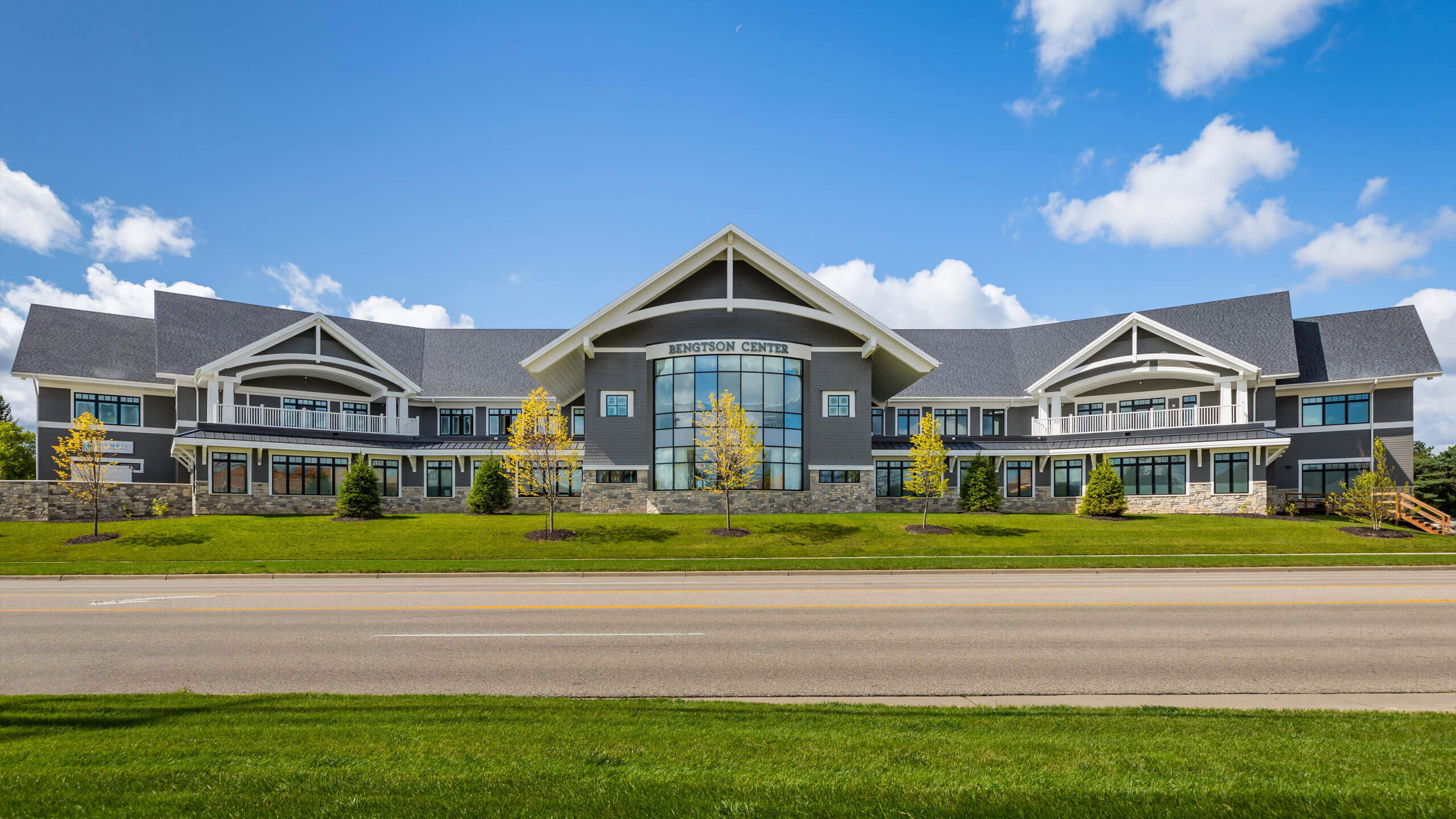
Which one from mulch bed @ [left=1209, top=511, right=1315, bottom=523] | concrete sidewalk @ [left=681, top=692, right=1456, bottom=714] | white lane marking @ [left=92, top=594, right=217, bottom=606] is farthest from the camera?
mulch bed @ [left=1209, top=511, right=1315, bottom=523]

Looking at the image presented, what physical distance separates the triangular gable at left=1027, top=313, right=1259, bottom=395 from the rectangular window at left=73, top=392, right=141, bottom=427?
1957 inches

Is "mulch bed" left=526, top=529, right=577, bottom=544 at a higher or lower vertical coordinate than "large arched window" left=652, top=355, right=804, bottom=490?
lower

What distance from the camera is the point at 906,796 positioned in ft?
15.1

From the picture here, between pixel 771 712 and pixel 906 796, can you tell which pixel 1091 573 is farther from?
pixel 906 796

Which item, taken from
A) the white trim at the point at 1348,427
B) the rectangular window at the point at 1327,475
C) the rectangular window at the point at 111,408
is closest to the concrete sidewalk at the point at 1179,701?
the white trim at the point at 1348,427

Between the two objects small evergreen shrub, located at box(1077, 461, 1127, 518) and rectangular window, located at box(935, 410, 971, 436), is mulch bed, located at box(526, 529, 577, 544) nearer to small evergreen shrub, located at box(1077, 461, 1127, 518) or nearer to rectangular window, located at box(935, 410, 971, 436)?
small evergreen shrub, located at box(1077, 461, 1127, 518)

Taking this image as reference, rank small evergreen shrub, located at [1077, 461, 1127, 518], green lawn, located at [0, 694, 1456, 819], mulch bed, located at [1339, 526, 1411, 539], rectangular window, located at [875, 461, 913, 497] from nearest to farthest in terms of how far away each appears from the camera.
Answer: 1. green lawn, located at [0, 694, 1456, 819]
2. mulch bed, located at [1339, 526, 1411, 539]
3. small evergreen shrub, located at [1077, 461, 1127, 518]
4. rectangular window, located at [875, 461, 913, 497]

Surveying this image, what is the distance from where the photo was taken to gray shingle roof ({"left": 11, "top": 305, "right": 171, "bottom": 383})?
38812mm

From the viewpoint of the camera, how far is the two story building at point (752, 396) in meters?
34.3

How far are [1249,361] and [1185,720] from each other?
1580 inches

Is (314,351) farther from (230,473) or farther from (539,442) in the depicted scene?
(539,442)

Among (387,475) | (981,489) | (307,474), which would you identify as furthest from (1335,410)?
(307,474)

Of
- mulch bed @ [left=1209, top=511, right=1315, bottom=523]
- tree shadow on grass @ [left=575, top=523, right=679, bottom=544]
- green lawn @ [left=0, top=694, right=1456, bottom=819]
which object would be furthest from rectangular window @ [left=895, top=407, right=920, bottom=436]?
green lawn @ [left=0, top=694, right=1456, bottom=819]

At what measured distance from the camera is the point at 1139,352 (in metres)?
40.7
